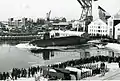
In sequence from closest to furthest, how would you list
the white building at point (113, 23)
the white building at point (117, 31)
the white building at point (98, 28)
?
the white building at point (117, 31)
the white building at point (113, 23)
the white building at point (98, 28)

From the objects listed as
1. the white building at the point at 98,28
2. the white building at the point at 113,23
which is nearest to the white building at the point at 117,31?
the white building at the point at 113,23

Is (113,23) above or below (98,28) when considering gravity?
above

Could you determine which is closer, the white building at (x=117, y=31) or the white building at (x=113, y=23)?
the white building at (x=117, y=31)

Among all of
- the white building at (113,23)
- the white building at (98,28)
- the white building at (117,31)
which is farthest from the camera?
the white building at (98,28)

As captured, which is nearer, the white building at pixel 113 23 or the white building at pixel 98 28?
the white building at pixel 113 23

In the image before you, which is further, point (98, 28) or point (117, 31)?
point (98, 28)

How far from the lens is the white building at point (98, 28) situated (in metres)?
20.0

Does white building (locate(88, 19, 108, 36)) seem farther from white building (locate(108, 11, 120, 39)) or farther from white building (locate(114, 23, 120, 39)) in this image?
white building (locate(114, 23, 120, 39))

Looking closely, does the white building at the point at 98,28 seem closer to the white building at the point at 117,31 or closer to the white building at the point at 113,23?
the white building at the point at 113,23

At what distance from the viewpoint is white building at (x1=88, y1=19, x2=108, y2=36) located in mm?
20014

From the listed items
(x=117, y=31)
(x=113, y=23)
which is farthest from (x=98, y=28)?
(x=117, y=31)

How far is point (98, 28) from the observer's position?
20.6m

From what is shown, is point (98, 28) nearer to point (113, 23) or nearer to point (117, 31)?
point (113, 23)

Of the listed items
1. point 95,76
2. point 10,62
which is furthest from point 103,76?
point 10,62
